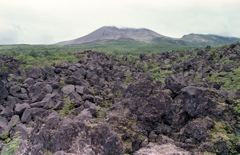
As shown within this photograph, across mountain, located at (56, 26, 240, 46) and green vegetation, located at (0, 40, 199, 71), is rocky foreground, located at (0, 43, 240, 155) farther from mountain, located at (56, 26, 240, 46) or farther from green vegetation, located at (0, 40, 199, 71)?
mountain, located at (56, 26, 240, 46)

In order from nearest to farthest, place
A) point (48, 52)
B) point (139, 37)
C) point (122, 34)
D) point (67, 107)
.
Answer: point (67, 107) → point (48, 52) → point (122, 34) → point (139, 37)

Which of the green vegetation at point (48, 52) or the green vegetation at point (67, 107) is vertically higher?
the green vegetation at point (48, 52)

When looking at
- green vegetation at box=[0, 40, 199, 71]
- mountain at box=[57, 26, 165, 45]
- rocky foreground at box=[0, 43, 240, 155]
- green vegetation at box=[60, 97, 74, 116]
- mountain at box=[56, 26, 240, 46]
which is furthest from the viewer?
mountain at box=[57, 26, 165, 45]

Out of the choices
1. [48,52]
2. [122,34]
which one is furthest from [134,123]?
[122,34]

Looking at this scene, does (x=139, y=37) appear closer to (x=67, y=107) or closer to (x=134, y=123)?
(x=67, y=107)

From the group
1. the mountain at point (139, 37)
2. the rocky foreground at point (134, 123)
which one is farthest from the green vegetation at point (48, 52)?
the mountain at point (139, 37)

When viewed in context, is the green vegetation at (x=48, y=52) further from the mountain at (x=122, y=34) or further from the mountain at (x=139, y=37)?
the mountain at (x=122, y=34)

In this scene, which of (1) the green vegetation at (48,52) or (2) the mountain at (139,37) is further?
(2) the mountain at (139,37)

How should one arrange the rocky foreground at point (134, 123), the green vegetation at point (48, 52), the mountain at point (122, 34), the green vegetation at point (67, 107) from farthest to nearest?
the mountain at point (122, 34) → the green vegetation at point (48, 52) → the green vegetation at point (67, 107) → the rocky foreground at point (134, 123)

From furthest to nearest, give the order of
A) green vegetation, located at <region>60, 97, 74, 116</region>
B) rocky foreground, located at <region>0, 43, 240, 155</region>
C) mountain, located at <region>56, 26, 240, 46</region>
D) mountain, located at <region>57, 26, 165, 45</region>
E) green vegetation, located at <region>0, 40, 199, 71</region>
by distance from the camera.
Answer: mountain, located at <region>57, 26, 165, 45</region>
mountain, located at <region>56, 26, 240, 46</region>
green vegetation, located at <region>0, 40, 199, 71</region>
green vegetation, located at <region>60, 97, 74, 116</region>
rocky foreground, located at <region>0, 43, 240, 155</region>

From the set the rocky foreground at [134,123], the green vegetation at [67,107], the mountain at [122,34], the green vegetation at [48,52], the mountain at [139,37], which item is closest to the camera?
the rocky foreground at [134,123]

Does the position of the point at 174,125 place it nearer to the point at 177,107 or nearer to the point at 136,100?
the point at 177,107

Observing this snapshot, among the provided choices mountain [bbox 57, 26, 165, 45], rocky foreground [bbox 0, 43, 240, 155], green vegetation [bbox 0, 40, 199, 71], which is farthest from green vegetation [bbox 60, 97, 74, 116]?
mountain [bbox 57, 26, 165, 45]

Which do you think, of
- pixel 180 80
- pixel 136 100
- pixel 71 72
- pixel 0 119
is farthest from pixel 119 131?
pixel 71 72
